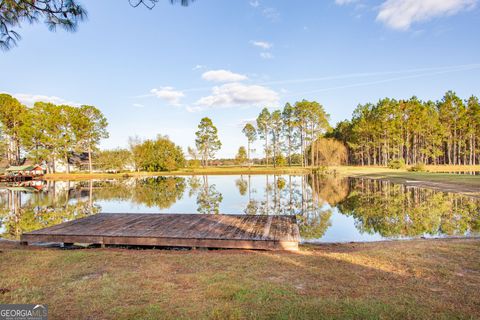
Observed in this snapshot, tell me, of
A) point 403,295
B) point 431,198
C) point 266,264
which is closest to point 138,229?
point 266,264

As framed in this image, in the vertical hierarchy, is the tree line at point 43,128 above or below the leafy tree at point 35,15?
above

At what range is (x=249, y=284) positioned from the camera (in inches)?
160

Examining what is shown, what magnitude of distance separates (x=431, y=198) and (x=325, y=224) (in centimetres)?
874

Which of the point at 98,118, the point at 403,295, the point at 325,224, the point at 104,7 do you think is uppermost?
the point at 98,118

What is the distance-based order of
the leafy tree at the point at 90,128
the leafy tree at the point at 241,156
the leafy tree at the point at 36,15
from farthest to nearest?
the leafy tree at the point at 241,156, the leafy tree at the point at 90,128, the leafy tree at the point at 36,15

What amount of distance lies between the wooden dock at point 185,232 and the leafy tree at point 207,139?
1990 inches

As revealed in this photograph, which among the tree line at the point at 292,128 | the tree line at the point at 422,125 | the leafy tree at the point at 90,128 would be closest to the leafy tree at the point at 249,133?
the tree line at the point at 292,128

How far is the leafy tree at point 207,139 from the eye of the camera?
58.5m

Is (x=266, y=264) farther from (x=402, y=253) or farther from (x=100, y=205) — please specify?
(x=100, y=205)

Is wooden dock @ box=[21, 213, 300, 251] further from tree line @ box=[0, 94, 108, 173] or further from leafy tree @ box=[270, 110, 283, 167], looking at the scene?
leafy tree @ box=[270, 110, 283, 167]

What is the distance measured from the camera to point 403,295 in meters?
3.60

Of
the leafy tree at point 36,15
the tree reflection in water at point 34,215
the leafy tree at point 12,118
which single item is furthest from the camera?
the leafy tree at point 12,118

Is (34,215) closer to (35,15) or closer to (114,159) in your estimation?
(35,15)

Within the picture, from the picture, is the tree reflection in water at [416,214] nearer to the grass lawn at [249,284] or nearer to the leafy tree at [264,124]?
the grass lawn at [249,284]
